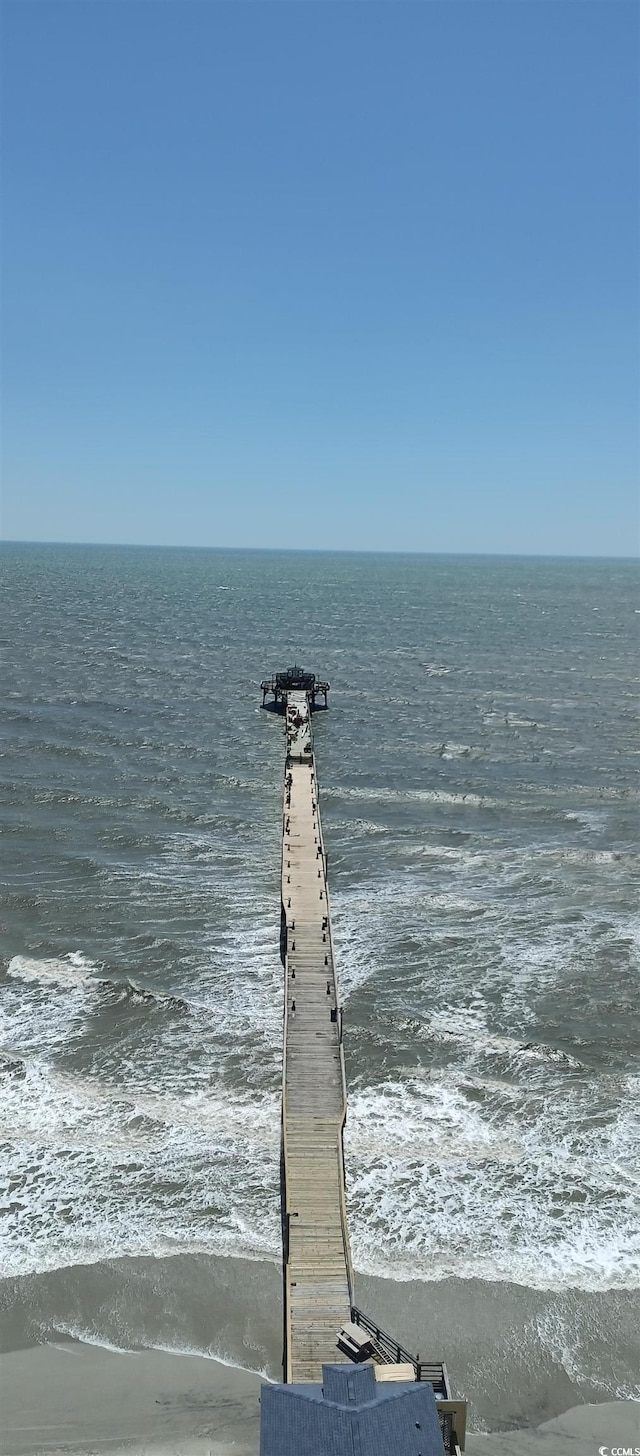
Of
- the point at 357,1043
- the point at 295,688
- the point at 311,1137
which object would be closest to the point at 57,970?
the point at 357,1043

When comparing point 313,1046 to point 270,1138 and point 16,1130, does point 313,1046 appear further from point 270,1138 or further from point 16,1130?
point 16,1130

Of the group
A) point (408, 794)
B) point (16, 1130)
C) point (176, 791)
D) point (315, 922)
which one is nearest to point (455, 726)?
point (408, 794)

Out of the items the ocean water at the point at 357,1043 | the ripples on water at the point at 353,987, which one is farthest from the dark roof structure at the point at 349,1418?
the ripples on water at the point at 353,987

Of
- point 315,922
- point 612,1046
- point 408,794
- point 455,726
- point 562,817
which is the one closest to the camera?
point 612,1046

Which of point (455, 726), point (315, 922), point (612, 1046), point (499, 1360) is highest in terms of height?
point (455, 726)

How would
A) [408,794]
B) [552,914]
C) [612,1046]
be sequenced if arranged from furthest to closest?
1. [408,794]
2. [552,914]
3. [612,1046]

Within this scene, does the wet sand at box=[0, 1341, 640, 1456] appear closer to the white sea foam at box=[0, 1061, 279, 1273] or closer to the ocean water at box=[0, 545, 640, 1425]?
the ocean water at box=[0, 545, 640, 1425]

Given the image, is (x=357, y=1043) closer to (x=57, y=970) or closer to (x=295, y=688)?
(x=57, y=970)
